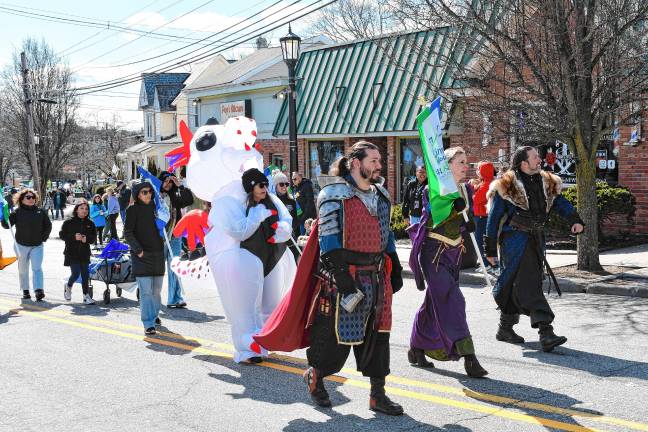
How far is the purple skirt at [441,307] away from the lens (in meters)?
6.63

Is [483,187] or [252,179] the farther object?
[483,187]

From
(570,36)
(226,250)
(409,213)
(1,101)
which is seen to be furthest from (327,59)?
(1,101)

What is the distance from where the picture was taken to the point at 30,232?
12109mm

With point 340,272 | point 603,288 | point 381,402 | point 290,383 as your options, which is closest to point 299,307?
point 340,272

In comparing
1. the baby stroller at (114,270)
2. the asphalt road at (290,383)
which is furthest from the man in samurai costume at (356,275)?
the baby stroller at (114,270)

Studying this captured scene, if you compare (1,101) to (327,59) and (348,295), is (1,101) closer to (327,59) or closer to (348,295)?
(327,59)

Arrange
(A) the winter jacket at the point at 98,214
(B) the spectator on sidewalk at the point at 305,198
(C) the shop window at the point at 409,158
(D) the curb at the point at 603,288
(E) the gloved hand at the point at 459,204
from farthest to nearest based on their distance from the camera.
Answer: (C) the shop window at the point at 409,158, (A) the winter jacket at the point at 98,214, (B) the spectator on sidewalk at the point at 305,198, (D) the curb at the point at 603,288, (E) the gloved hand at the point at 459,204

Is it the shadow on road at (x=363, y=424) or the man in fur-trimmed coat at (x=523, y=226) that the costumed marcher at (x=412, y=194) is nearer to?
the man in fur-trimmed coat at (x=523, y=226)

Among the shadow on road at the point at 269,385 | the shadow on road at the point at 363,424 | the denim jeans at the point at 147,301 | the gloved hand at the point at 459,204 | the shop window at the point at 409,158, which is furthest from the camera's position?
the shop window at the point at 409,158

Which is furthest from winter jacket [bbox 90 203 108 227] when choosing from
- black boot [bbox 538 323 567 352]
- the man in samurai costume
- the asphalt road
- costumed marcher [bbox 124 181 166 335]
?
the man in samurai costume

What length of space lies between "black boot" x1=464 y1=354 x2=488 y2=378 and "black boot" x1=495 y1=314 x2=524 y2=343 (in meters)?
1.35

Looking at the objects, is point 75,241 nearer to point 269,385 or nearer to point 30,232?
point 30,232

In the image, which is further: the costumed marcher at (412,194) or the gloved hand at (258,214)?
the costumed marcher at (412,194)

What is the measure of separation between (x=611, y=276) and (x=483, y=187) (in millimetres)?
2500
